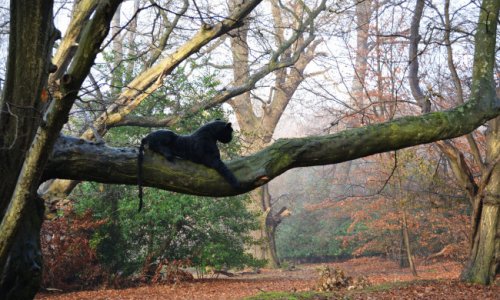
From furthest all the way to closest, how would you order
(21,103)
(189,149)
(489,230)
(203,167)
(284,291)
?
(284,291) → (489,230) → (189,149) → (203,167) → (21,103)

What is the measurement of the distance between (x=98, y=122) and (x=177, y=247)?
4078 millimetres

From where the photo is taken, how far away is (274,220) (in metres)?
20.9

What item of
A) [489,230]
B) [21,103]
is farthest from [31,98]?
[489,230]

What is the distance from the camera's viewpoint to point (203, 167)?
5191 mm

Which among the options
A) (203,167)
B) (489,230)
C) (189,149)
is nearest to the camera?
(203,167)

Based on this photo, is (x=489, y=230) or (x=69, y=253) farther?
(x=69, y=253)

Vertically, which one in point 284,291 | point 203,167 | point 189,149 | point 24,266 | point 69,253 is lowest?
point 284,291

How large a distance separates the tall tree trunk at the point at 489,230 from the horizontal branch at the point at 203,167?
5746mm

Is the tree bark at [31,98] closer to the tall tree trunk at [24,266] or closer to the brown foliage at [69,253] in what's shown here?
the tall tree trunk at [24,266]

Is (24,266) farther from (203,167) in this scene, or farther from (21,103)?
(203,167)

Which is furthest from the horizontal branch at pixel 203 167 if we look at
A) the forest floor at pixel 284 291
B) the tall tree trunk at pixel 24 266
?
the forest floor at pixel 284 291

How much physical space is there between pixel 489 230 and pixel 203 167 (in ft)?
24.1

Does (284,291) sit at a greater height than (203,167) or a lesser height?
lesser

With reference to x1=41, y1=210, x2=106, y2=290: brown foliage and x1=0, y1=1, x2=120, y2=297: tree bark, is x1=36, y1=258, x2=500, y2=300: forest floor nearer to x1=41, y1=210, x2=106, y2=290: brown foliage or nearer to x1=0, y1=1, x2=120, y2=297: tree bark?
x1=41, y1=210, x2=106, y2=290: brown foliage
